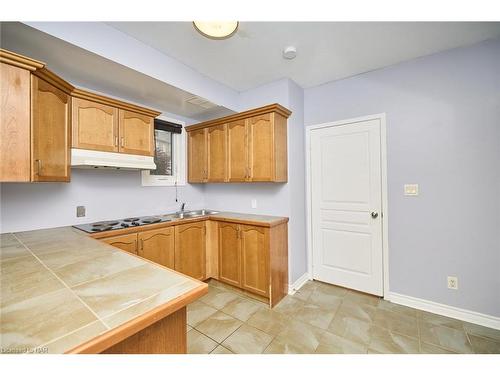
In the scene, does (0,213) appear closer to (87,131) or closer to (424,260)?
(87,131)

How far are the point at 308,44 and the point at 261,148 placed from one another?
3.65ft

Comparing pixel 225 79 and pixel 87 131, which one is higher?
pixel 225 79

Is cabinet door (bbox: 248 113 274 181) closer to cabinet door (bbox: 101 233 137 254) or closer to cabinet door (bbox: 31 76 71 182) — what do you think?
cabinet door (bbox: 101 233 137 254)

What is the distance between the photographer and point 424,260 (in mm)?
2230

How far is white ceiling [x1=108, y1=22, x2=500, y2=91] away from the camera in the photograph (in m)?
1.80

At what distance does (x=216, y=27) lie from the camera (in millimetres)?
1488

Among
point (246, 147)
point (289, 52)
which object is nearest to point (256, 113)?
point (246, 147)

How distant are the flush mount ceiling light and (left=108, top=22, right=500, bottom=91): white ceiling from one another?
36cm

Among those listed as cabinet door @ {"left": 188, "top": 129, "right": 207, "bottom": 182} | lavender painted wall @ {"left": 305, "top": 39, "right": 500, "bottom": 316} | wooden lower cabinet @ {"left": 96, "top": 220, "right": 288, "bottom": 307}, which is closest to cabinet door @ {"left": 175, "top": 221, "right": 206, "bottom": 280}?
wooden lower cabinet @ {"left": 96, "top": 220, "right": 288, "bottom": 307}

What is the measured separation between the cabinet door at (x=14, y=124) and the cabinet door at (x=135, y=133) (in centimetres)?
85
